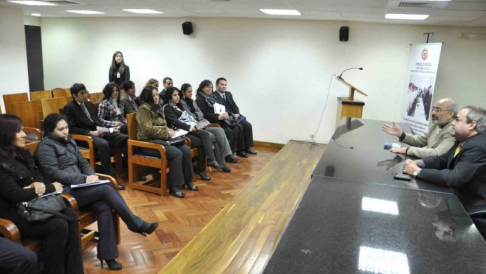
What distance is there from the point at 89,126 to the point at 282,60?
3.75m

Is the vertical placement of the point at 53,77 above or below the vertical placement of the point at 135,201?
above

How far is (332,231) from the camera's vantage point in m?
1.29

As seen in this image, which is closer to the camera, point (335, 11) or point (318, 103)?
point (335, 11)

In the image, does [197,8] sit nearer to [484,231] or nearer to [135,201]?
[135,201]

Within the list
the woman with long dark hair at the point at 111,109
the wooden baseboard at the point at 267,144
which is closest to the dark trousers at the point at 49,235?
the woman with long dark hair at the point at 111,109

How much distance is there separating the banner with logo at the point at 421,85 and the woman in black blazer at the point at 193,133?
338 cm

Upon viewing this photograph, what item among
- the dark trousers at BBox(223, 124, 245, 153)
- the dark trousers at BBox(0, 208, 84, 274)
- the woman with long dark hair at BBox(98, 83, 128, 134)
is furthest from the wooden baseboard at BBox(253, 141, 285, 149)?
the dark trousers at BBox(0, 208, 84, 274)

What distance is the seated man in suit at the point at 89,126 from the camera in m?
4.12

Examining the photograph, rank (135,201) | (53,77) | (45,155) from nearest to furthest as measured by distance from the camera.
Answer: (45,155) → (135,201) → (53,77)

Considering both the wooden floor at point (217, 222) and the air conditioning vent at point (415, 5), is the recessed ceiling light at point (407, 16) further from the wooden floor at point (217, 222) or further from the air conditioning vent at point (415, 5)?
the wooden floor at point (217, 222)

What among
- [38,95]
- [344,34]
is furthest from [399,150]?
[38,95]

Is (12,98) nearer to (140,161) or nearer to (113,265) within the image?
(140,161)

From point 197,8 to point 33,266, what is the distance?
4523mm

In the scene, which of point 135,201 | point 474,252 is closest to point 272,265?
point 474,252
